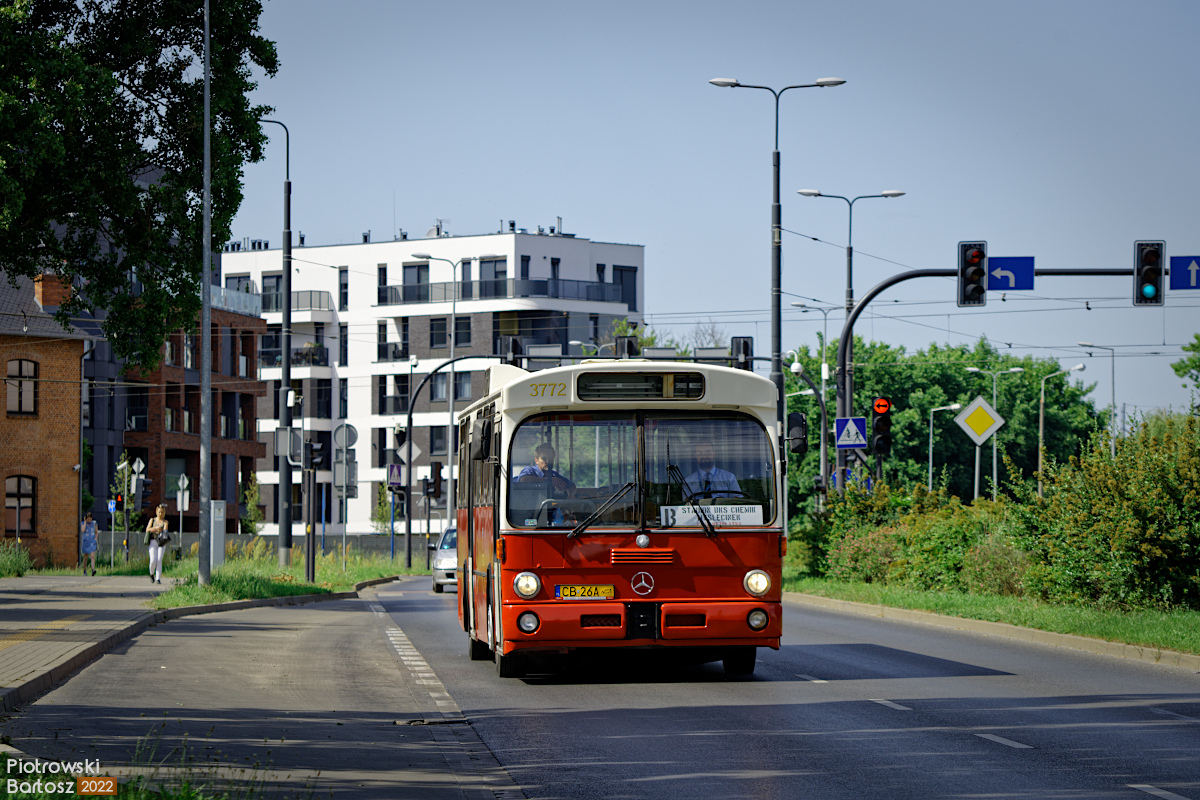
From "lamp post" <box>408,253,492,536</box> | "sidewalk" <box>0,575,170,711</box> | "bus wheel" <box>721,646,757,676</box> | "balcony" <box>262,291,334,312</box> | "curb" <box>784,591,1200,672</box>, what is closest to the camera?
"sidewalk" <box>0,575,170,711</box>

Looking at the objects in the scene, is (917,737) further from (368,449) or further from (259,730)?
(368,449)

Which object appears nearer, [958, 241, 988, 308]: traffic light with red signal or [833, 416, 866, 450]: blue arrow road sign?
[958, 241, 988, 308]: traffic light with red signal

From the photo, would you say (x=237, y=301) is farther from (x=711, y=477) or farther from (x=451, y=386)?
(x=711, y=477)

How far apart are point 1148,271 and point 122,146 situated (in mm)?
17283

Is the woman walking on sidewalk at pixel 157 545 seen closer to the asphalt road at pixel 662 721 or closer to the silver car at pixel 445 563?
the silver car at pixel 445 563

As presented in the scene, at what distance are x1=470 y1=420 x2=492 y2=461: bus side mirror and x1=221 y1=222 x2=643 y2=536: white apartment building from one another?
62971mm

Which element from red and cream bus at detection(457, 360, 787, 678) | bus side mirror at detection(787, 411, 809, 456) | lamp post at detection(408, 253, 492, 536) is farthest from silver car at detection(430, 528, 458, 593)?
red and cream bus at detection(457, 360, 787, 678)

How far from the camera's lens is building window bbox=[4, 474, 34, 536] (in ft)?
163

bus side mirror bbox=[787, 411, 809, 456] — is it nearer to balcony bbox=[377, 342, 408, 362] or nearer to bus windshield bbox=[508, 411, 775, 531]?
bus windshield bbox=[508, 411, 775, 531]

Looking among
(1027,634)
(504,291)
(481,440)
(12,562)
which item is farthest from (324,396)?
(481,440)

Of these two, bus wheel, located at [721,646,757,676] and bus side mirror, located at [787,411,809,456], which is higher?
bus side mirror, located at [787,411,809,456]

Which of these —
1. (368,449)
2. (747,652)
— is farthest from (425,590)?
(368,449)

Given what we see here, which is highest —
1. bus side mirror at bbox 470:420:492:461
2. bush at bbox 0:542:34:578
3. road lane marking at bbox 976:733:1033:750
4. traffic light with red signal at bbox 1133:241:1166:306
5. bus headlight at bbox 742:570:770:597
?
traffic light with red signal at bbox 1133:241:1166:306

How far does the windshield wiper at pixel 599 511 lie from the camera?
13594mm
